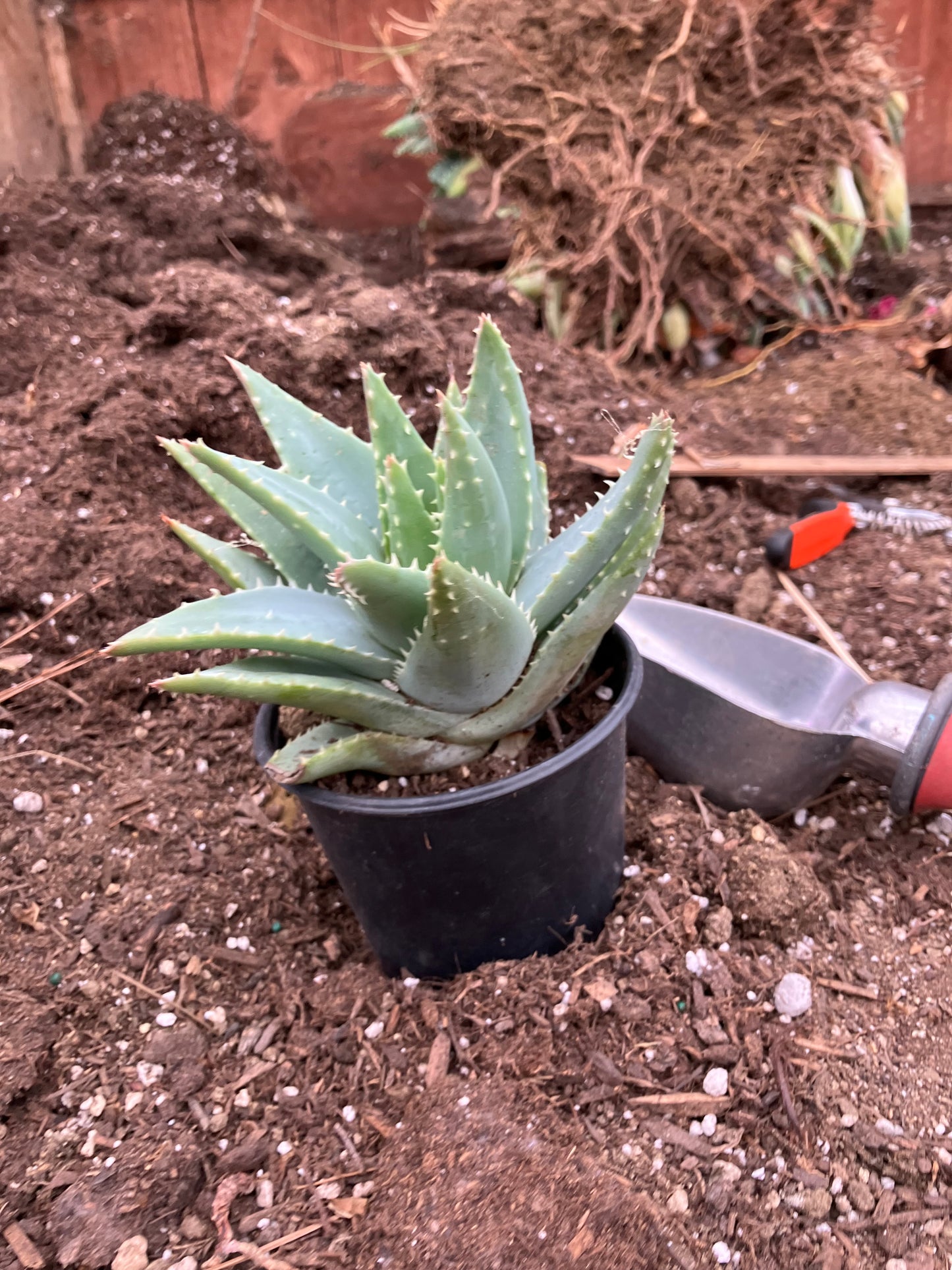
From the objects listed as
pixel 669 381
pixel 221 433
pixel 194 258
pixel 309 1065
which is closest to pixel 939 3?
pixel 669 381

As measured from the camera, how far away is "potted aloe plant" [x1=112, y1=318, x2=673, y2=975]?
814 mm

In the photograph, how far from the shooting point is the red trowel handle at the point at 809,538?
1681 millimetres

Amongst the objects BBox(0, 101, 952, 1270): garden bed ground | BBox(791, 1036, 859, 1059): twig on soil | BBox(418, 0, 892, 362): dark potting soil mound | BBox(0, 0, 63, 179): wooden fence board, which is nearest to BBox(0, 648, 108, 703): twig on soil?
BBox(0, 101, 952, 1270): garden bed ground

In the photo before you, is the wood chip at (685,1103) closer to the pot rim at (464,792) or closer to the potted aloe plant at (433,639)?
the potted aloe plant at (433,639)

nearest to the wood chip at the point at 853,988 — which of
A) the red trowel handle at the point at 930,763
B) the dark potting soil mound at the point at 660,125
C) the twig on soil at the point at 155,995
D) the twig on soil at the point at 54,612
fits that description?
the red trowel handle at the point at 930,763

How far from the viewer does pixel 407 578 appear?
0.79m

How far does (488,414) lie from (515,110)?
216cm

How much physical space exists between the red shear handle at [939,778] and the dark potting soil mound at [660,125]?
1.79 metres

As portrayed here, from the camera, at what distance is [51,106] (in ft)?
11.0

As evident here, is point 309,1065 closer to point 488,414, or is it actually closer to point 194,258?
point 488,414

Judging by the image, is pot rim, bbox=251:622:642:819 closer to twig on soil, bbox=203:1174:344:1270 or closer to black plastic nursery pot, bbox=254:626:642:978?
black plastic nursery pot, bbox=254:626:642:978

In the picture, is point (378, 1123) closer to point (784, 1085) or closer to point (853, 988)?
point (784, 1085)

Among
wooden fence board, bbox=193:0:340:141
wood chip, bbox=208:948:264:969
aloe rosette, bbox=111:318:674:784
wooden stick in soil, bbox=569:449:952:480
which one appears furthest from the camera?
wooden fence board, bbox=193:0:340:141

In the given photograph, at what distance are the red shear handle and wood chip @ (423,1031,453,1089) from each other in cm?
68
